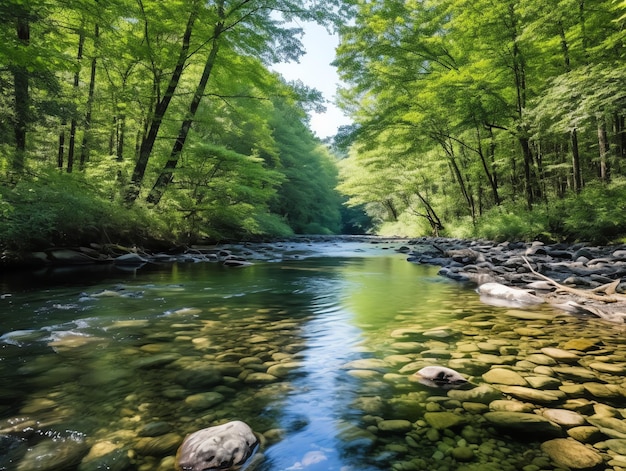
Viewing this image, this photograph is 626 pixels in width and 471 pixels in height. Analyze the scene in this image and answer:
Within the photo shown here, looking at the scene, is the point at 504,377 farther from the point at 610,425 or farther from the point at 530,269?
the point at 530,269

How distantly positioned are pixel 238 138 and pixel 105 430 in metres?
21.4

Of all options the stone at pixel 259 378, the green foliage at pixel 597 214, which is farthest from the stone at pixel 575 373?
the green foliage at pixel 597 214

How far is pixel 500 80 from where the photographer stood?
38.2 ft

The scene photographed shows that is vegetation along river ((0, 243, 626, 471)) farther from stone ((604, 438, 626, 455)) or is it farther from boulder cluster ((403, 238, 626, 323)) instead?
boulder cluster ((403, 238, 626, 323))

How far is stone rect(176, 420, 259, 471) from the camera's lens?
4.55ft

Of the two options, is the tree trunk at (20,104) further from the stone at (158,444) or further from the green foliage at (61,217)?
the stone at (158,444)

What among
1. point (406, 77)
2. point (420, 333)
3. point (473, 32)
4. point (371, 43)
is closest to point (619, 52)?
point (473, 32)

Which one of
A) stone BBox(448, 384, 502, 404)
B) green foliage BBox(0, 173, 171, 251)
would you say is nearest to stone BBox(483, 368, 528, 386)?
stone BBox(448, 384, 502, 404)

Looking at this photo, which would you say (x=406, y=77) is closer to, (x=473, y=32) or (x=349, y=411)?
(x=473, y=32)

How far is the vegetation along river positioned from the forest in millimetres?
4193

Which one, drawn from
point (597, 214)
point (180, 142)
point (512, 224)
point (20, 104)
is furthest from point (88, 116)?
point (597, 214)

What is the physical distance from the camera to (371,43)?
12969 mm

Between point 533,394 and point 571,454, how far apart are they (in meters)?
0.56

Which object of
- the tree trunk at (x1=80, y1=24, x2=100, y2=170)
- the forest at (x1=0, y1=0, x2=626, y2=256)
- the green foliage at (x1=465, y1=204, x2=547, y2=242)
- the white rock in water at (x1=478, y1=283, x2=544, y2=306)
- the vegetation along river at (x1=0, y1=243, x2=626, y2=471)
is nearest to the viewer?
the vegetation along river at (x1=0, y1=243, x2=626, y2=471)
